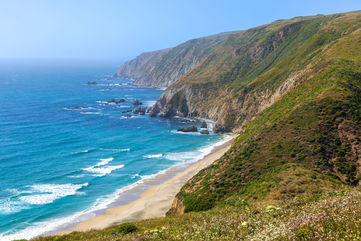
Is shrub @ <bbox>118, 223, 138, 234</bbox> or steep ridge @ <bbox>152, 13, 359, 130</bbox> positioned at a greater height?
steep ridge @ <bbox>152, 13, 359, 130</bbox>

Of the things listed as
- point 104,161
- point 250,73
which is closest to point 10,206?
point 104,161

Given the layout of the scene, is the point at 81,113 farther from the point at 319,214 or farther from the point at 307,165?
the point at 319,214

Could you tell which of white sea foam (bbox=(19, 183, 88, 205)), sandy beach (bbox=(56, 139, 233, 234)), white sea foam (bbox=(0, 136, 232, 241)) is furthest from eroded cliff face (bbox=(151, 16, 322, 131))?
white sea foam (bbox=(19, 183, 88, 205))

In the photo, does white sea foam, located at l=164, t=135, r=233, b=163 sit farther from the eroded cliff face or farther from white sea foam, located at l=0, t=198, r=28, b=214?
white sea foam, located at l=0, t=198, r=28, b=214

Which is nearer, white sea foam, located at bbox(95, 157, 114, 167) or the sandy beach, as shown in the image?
the sandy beach

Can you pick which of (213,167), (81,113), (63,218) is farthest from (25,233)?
(81,113)

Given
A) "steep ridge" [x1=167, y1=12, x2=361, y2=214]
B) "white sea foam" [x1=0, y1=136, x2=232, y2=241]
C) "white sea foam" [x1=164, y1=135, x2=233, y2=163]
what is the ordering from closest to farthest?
"steep ridge" [x1=167, y1=12, x2=361, y2=214] < "white sea foam" [x1=0, y1=136, x2=232, y2=241] < "white sea foam" [x1=164, y1=135, x2=233, y2=163]

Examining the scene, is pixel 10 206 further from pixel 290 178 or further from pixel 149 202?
pixel 290 178
